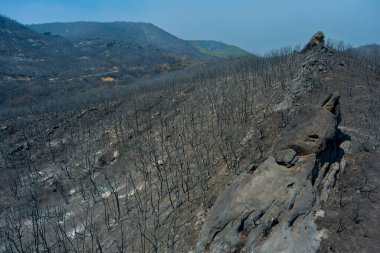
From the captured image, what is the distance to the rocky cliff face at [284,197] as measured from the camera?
13445 mm

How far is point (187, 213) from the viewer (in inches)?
758

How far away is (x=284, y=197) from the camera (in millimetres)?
14195

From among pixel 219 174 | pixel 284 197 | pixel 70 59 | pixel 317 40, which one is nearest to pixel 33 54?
pixel 70 59

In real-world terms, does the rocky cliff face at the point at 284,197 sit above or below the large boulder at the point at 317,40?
below

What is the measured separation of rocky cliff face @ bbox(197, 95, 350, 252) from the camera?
13445 mm

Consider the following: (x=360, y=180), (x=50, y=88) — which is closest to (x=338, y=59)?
(x=360, y=180)

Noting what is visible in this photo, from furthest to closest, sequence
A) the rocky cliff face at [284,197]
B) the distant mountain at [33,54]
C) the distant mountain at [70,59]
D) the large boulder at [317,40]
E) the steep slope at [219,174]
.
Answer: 1. the distant mountain at [33,54]
2. the distant mountain at [70,59]
3. the large boulder at [317,40]
4. the steep slope at [219,174]
5. the rocky cliff face at [284,197]

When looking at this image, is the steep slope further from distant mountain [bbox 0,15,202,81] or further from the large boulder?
distant mountain [bbox 0,15,202,81]

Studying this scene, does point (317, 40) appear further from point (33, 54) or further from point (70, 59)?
point (33, 54)

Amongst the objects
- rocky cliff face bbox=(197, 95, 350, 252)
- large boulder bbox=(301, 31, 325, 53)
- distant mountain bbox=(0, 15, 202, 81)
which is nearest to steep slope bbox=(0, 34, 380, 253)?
rocky cliff face bbox=(197, 95, 350, 252)

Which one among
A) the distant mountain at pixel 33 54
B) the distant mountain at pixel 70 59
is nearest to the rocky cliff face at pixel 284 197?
the distant mountain at pixel 70 59

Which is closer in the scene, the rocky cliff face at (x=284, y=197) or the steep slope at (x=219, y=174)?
the rocky cliff face at (x=284, y=197)

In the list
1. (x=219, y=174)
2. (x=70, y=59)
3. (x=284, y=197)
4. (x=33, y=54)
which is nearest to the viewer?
(x=284, y=197)

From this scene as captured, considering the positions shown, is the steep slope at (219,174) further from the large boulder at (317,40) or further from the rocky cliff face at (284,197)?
the large boulder at (317,40)
